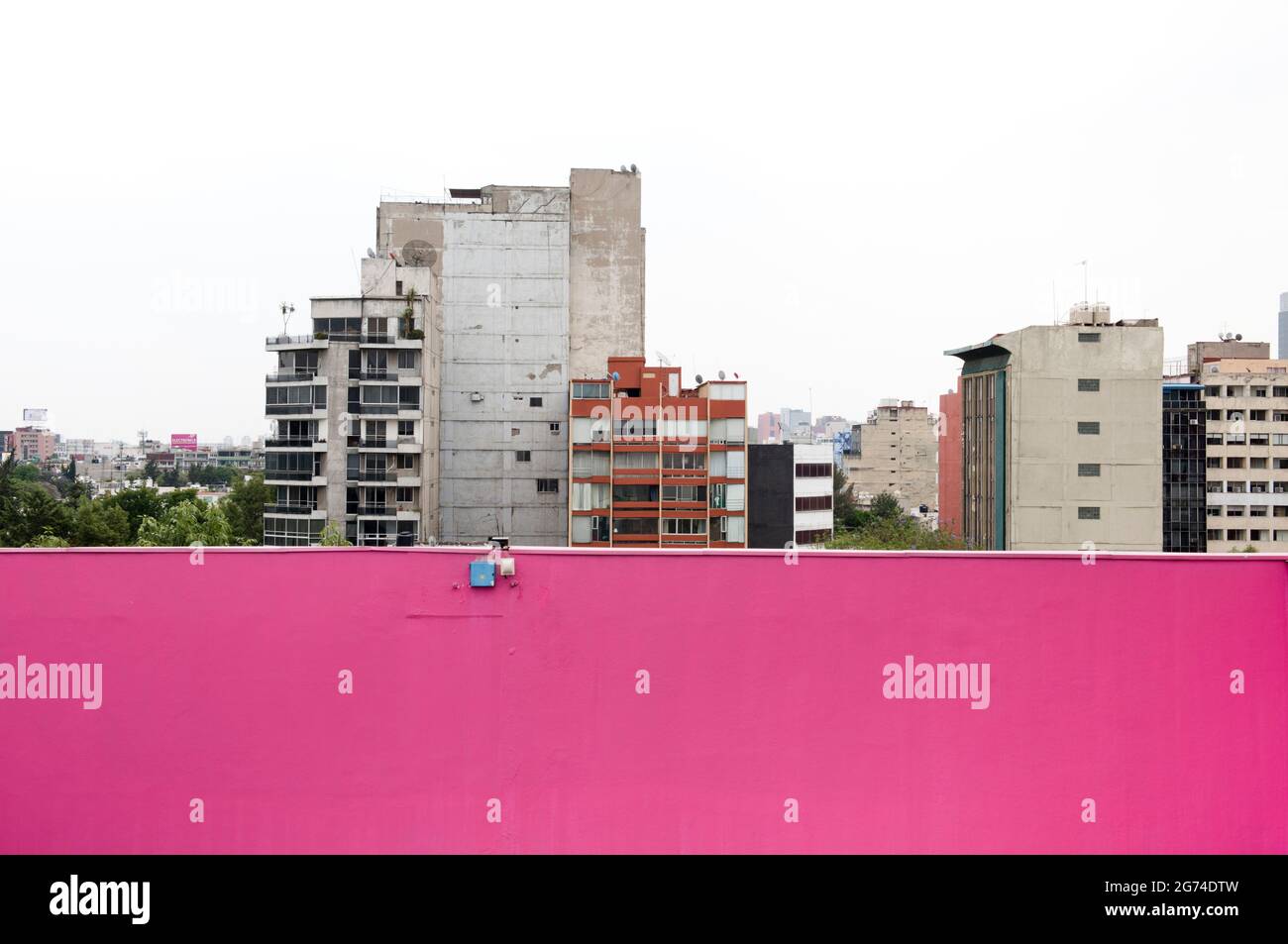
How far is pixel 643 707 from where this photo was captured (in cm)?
544

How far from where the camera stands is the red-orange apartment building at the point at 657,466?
36.6 m

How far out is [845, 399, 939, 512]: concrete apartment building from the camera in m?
90.4

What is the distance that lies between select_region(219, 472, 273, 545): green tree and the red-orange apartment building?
2343 cm

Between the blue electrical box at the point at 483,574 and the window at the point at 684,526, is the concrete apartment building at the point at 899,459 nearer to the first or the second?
the window at the point at 684,526

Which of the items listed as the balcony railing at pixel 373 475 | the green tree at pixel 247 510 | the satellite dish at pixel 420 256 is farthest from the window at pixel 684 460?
the green tree at pixel 247 510

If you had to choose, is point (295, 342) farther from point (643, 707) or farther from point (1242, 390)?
point (1242, 390)

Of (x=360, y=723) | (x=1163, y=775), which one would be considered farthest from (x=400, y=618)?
(x=1163, y=775)

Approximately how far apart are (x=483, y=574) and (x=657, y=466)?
102 ft

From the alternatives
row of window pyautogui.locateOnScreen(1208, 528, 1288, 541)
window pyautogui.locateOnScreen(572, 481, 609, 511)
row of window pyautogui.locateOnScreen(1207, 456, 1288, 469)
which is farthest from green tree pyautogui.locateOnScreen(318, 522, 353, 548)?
row of window pyautogui.locateOnScreen(1207, 456, 1288, 469)

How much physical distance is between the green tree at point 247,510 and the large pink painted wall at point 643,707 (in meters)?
47.4

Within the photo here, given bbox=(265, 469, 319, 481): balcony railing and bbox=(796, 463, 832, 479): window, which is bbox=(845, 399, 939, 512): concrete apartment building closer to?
bbox=(796, 463, 832, 479): window
